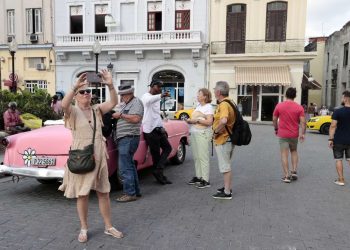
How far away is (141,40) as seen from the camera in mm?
22938

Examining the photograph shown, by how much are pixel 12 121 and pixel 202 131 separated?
5704 millimetres

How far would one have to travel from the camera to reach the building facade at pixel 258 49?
71.1ft

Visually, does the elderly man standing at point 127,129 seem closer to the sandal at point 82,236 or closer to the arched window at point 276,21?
the sandal at point 82,236

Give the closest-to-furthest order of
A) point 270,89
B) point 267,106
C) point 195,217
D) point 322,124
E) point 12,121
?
1. point 195,217
2. point 12,121
3. point 322,124
4. point 270,89
5. point 267,106

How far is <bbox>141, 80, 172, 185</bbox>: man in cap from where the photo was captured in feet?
19.0

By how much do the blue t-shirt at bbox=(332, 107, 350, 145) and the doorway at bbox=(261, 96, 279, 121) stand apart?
1678cm

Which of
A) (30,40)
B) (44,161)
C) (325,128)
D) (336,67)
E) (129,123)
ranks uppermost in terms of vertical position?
(30,40)

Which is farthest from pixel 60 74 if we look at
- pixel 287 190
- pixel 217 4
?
pixel 287 190

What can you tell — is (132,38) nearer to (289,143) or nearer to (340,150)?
(289,143)

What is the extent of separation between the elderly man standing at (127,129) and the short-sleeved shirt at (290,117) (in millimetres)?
2849

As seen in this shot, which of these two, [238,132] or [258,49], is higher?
[258,49]

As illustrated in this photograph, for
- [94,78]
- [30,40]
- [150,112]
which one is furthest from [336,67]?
[150,112]

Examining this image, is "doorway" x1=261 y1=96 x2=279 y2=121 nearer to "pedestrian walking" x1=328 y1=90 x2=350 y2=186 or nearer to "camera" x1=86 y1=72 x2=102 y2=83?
"pedestrian walking" x1=328 y1=90 x2=350 y2=186

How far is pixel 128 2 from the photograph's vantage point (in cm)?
2353
